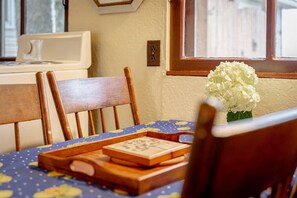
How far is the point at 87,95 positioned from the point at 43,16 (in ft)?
4.21

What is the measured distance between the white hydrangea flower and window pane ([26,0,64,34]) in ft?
4.77

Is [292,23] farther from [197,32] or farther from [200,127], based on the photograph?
[200,127]

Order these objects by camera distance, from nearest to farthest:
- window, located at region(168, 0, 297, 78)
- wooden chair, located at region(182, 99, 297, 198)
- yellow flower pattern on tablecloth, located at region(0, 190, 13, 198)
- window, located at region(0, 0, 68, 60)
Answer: wooden chair, located at region(182, 99, 297, 198)
yellow flower pattern on tablecloth, located at region(0, 190, 13, 198)
window, located at region(168, 0, 297, 78)
window, located at region(0, 0, 68, 60)

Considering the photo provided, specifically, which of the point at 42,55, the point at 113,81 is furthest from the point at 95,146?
the point at 42,55

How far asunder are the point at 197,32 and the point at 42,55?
85 cm

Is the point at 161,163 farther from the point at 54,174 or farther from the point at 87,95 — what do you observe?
the point at 87,95

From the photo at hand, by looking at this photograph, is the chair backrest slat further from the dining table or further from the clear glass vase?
the clear glass vase

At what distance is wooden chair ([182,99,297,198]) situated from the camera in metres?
0.48

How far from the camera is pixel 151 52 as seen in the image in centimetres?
188

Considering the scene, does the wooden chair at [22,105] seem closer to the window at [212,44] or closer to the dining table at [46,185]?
the dining table at [46,185]

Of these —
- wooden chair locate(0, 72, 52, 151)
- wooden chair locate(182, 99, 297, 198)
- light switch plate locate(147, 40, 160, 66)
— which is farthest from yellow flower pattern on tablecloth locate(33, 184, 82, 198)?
light switch plate locate(147, 40, 160, 66)

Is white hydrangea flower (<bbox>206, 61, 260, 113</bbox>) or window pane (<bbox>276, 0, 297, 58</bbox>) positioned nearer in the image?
white hydrangea flower (<bbox>206, 61, 260, 113</bbox>)

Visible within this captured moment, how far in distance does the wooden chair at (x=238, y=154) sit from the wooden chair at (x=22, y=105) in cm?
87

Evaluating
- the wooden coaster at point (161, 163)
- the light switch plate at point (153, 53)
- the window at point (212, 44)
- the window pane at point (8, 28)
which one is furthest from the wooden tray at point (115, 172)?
the window pane at point (8, 28)
